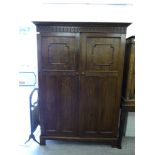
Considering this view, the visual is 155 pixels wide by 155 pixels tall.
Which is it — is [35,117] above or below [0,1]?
below

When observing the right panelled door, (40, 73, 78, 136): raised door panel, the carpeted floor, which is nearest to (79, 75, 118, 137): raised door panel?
the right panelled door

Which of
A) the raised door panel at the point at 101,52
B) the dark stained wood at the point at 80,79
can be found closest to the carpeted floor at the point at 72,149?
the dark stained wood at the point at 80,79

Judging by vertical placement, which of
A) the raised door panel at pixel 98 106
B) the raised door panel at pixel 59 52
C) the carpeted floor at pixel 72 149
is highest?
the raised door panel at pixel 59 52

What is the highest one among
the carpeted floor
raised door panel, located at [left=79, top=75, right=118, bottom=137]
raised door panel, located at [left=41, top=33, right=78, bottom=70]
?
raised door panel, located at [left=41, top=33, right=78, bottom=70]

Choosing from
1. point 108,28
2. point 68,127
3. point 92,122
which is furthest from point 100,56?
point 68,127

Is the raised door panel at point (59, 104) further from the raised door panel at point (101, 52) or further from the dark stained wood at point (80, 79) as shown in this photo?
the raised door panel at point (101, 52)

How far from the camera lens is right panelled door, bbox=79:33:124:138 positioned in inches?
88.0

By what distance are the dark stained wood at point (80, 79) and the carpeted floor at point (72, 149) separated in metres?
0.14

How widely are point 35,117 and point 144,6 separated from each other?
2.37 meters

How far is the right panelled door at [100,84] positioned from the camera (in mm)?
2234

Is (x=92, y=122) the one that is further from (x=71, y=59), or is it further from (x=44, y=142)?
(x=71, y=59)

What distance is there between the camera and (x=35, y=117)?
263 cm

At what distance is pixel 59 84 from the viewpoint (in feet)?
7.73

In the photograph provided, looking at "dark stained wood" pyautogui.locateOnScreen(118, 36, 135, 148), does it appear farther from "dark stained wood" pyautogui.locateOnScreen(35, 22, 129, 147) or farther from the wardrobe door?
the wardrobe door
